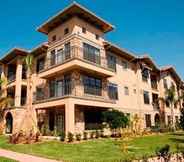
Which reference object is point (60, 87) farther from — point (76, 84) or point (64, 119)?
point (64, 119)

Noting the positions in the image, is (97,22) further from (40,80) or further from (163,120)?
(163,120)

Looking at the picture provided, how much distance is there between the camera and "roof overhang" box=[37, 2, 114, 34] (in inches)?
→ 948

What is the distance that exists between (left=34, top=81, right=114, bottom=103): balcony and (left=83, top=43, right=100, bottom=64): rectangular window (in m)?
3.10

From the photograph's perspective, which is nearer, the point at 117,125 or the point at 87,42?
the point at 117,125

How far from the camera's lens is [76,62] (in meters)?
21.7

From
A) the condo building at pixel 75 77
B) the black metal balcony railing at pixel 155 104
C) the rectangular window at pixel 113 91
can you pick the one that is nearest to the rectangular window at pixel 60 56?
the condo building at pixel 75 77

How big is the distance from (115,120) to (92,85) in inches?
199

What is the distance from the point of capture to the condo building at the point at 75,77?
2311 cm

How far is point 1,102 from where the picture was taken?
29.5m

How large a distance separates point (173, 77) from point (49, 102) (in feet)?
106

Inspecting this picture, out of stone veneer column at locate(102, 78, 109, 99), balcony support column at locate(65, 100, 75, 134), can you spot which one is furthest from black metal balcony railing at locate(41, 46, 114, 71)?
Answer: balcony support column at locate(65, 100, 75, 134)

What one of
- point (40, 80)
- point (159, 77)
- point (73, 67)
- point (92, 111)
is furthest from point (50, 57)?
point (159, 77)

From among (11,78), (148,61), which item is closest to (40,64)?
(11,78)

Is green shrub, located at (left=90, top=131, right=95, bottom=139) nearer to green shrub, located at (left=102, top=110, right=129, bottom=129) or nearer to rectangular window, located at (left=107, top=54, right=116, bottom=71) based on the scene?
green shrub, located at (left=102, top=110, right=129, bottom=129)
